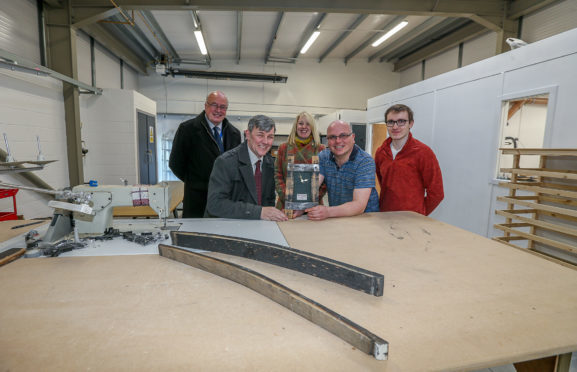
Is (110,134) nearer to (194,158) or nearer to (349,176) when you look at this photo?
(194,158)

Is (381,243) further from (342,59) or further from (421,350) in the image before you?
(342,59)

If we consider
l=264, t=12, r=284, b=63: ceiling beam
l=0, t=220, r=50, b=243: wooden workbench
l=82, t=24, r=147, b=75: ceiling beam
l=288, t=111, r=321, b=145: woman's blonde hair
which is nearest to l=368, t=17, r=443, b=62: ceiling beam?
l=264, t=12, r=284, b=63: ceiling beam

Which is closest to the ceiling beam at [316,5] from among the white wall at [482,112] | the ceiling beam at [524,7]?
the ceiling beam at [524,7]

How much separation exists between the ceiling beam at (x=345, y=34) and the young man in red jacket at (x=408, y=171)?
13.9 feet

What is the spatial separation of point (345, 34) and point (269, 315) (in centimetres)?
707

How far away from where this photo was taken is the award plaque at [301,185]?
1734 millimetres

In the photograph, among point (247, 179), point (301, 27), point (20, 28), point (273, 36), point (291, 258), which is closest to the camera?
point (291, 258)

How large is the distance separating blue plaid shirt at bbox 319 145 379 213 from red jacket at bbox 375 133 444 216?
1.03 feet

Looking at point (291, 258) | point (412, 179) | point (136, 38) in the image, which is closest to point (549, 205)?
point (412, 179)

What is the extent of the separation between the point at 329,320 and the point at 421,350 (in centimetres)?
22

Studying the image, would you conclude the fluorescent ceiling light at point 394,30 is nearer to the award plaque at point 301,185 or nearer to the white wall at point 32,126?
the award plaque at point 301,185

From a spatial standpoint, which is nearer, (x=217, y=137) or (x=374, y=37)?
(x=217, y=137)

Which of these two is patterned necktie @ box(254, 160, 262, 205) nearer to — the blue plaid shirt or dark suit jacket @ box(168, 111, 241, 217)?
the blue plaid shirt

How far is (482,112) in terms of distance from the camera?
3.45m
